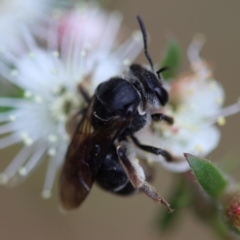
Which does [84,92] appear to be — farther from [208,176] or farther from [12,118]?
[208,176]

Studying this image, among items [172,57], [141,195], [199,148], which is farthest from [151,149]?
[141,195]

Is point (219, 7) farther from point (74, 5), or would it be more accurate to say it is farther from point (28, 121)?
point (28, 121)

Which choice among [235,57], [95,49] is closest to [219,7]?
[235,57]

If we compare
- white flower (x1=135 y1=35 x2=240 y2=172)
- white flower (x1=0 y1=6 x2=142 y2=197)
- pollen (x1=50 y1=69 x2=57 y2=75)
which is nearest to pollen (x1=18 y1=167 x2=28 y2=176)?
white flower (x1=0 y1=6 x2=142 y2=197)

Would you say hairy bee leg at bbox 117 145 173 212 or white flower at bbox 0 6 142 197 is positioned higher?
hairy bee leg at bbox 117 145 173 212

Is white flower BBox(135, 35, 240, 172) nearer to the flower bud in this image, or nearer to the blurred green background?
the flower bud

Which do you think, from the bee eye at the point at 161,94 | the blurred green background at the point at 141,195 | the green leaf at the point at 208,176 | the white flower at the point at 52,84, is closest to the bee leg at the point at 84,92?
the white flower at the point at 52,84

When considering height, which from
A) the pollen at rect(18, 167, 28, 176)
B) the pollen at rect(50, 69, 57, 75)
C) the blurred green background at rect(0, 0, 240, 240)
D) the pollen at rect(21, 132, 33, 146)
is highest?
the pollen at rect(50, 69, 57, 75)
